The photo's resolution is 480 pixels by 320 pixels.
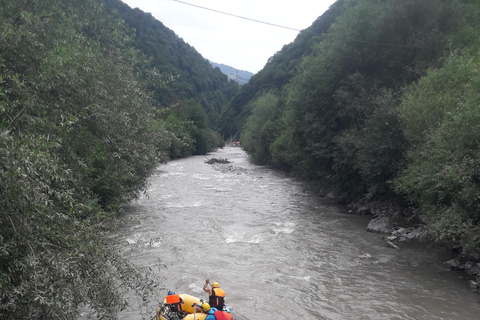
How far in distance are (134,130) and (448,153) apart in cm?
1070

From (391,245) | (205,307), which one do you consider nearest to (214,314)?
(205,307)

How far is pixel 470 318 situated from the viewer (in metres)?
9.63

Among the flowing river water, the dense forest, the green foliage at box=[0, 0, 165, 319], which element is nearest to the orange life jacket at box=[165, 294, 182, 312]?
the flowing river water

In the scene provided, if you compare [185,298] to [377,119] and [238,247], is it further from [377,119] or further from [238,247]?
[377,119]

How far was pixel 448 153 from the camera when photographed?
1274 centimetres

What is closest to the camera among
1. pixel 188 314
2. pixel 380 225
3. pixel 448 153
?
pixel 188 314

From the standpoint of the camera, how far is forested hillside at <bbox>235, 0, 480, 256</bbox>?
12250 mm

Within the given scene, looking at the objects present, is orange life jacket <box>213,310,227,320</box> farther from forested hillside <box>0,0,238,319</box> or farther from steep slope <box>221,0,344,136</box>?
steep slope <box>221,0,344,136</box>

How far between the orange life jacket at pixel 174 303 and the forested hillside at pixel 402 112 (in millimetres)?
8307

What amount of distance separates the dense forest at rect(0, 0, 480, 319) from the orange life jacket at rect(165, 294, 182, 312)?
0.66 meters

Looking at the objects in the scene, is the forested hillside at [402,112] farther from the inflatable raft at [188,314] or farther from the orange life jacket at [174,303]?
the orange life jacket at [174,303]

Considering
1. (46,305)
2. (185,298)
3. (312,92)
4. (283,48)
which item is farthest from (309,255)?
(283,48)

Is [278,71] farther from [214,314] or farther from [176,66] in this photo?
[214,314]

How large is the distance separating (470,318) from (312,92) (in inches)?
732
